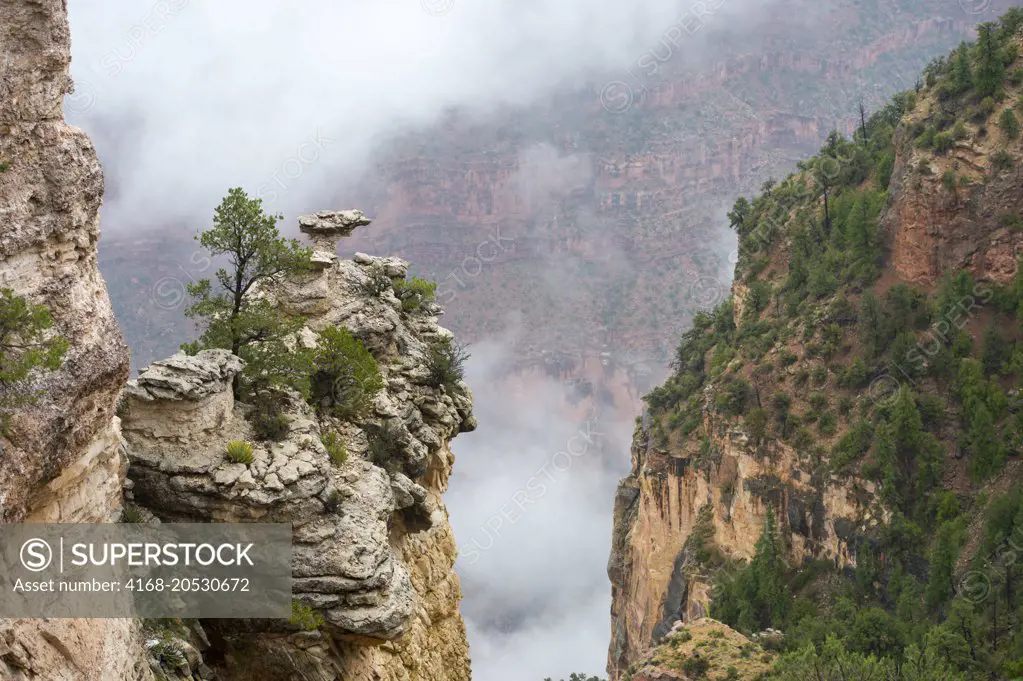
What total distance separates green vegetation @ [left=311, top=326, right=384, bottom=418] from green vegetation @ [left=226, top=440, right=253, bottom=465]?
19.4ft

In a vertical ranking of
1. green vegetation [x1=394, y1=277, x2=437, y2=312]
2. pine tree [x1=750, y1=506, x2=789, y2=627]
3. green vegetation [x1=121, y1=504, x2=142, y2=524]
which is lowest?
green vegetation [x1=121, y1=504, x2=142, y2=524]

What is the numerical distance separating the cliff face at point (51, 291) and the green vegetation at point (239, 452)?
15.6 feet

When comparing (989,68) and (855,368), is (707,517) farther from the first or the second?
(989,68)

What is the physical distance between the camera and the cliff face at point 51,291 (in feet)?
59.5

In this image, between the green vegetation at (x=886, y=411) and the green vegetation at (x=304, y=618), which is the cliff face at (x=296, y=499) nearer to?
the green vegetation at (x=304, y=618)

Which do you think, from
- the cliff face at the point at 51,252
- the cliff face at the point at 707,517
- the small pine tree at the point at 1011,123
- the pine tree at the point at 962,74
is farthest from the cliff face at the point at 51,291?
the pine tree at the point at 962,74

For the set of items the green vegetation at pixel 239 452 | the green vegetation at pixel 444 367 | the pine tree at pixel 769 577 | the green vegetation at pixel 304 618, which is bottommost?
the green vegetation at pixel 304 618

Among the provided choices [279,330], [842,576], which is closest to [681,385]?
[842,576]

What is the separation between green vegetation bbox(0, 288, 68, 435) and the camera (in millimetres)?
17734

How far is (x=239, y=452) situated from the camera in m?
25.0

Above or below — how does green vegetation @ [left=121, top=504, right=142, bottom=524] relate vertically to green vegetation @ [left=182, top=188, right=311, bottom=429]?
below

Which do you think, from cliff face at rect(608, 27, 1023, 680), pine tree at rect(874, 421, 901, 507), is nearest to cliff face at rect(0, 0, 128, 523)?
cliff face at rect(608, 27, 1023, 680)

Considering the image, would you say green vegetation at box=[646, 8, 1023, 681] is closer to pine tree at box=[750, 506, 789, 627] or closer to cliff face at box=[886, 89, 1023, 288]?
pine tree at box=[750, 506, 789, 627]

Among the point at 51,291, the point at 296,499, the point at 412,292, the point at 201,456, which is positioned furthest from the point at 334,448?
the point at 412,292
